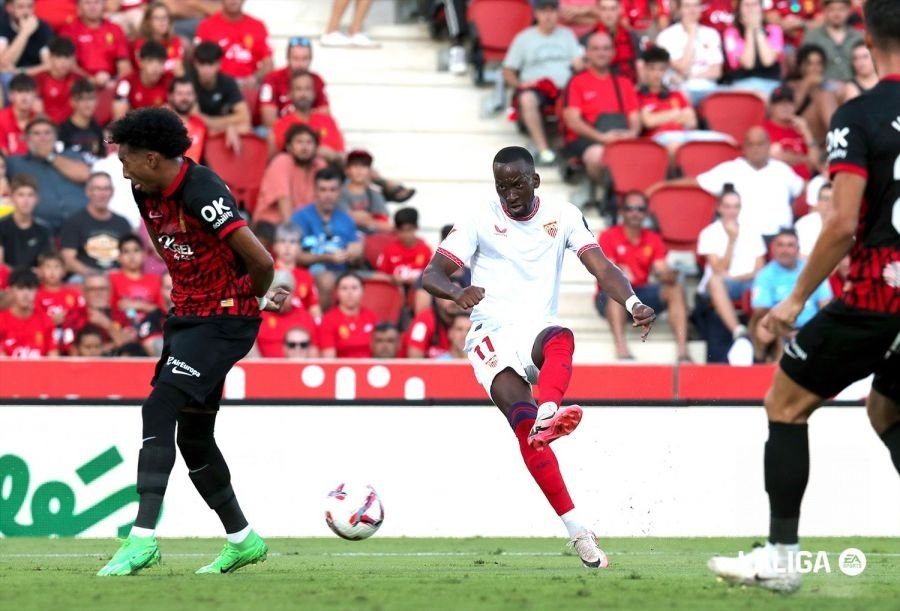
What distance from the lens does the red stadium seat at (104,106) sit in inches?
682

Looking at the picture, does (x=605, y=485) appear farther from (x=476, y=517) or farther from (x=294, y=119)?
(x=294, y=119)

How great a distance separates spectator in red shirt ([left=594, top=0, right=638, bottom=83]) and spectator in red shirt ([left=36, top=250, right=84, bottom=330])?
6.98m

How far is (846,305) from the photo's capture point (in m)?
6.79

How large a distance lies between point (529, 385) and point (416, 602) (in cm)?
307

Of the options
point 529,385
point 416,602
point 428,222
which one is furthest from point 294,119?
point 416,602

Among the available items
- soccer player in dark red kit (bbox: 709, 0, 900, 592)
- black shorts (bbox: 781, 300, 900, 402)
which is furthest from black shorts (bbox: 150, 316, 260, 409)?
black shorts (bbox: 781, 300, 900, 402)

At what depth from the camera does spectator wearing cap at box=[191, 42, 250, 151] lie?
17047mm

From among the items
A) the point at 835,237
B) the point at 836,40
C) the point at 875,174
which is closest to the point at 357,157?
the point at 836,40

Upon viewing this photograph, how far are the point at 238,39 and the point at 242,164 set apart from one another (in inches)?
69.3

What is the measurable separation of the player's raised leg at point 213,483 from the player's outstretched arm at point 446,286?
1.46 m

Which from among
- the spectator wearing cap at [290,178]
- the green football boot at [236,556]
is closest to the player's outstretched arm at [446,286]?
the green football boot at [236,556]

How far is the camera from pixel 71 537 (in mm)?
12719

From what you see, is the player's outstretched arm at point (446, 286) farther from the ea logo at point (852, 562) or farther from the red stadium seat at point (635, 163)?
the red stadium seat at point (635, 163)

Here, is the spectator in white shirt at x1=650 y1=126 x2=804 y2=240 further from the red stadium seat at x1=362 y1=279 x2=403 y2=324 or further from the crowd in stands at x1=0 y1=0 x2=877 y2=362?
the red stadium seat at x1=362 y1=279 x2=403 y2=324
